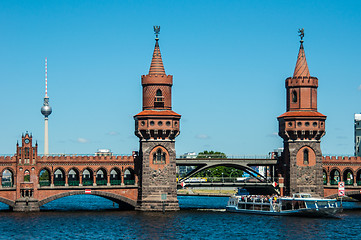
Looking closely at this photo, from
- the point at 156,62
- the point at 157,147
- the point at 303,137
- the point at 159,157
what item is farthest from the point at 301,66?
the point at 159,157

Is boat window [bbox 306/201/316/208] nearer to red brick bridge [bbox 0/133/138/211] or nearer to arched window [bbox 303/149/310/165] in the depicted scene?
arched window [bbox 303/149/310/165]

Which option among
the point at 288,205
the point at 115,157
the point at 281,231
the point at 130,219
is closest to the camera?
the point at 281,231

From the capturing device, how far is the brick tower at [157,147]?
116 metres

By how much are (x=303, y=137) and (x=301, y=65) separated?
12187 millimetres

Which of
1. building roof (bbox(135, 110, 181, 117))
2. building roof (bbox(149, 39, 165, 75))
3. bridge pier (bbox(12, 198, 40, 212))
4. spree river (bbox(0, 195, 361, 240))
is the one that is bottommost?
spree river (bbox(0, 195, 361, 240))

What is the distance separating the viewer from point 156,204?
381ft

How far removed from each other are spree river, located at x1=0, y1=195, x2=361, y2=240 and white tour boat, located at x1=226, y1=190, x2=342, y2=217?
2.24 metres

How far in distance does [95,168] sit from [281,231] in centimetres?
3743

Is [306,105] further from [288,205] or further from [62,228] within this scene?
[62,228]

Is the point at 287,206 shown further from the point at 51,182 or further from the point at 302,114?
the point at 51,182

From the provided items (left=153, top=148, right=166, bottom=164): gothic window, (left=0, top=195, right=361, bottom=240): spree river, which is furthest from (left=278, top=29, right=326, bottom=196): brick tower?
(left=153, top=148, right=166, bottom=164): gothic window

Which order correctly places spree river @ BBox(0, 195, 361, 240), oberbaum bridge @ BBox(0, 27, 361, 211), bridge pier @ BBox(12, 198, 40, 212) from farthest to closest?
oberbaum bridge @ BBox(0, 27, 361, 211) → bridge pier @ BBox(12, 198, 40, 212) → spree river @ BBox(0, 195, 361, 240)

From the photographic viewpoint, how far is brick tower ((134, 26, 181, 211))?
11644cm

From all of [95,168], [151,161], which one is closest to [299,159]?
[151,161]
